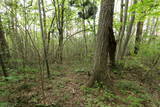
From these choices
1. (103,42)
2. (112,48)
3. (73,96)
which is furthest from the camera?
(112,48)

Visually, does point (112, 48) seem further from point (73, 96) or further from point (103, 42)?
point (73, 96)

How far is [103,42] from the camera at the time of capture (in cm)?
303

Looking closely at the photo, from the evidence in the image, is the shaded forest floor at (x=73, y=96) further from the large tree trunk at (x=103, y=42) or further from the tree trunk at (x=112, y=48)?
the tree trunk at (x=112, y=48)

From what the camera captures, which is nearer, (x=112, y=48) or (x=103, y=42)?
(x=103, y=42)

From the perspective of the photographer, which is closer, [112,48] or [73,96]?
A: [73,96]

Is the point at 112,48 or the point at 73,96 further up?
the point at 112,48

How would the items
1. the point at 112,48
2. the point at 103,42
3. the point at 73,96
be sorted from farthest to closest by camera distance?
the point at 112,48, the point at 103,42, the point at 73,96

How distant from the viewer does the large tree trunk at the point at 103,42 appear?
2959mm

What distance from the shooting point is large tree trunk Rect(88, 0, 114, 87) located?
9.71ft

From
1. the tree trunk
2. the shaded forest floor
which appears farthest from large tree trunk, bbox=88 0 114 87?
the tree trunk

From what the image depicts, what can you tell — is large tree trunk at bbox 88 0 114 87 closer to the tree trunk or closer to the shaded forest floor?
the shaded forest floor

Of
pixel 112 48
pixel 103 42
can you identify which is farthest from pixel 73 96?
pixel 112 48

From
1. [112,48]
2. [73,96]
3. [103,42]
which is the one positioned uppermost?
[103,42]

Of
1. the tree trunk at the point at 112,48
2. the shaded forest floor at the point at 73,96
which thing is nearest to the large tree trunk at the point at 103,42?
the shaded forest floor at the point at 73,96
